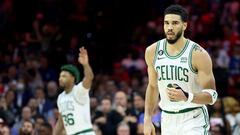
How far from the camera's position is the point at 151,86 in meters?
8.27

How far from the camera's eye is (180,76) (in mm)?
7820

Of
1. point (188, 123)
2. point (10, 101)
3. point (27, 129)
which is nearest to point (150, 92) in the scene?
point (188, 123)

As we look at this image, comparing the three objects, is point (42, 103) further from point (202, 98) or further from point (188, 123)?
point (202, 98)

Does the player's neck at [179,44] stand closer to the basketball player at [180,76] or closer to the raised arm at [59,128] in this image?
the basketball player at [180,76]

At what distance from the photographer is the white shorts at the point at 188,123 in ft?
25.7

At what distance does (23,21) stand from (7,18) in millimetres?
457

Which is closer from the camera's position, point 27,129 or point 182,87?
point 182,87

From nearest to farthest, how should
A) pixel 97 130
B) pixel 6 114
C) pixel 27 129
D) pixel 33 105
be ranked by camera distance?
pixel 27 129 → pixel 97 130 → pixel 6 114 → pixel 33 105

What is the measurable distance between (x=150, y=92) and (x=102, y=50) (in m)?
9.89

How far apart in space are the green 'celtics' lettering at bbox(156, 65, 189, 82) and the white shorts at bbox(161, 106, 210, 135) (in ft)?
1.30

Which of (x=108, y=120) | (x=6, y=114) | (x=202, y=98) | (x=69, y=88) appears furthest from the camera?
(x=6, y=114)

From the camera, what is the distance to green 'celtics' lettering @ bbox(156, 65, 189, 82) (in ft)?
25.6

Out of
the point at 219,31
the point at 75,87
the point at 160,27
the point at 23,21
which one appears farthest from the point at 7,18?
the point at 75,87

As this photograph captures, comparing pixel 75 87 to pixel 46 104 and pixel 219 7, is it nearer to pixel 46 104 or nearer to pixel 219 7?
pixel 46 104
